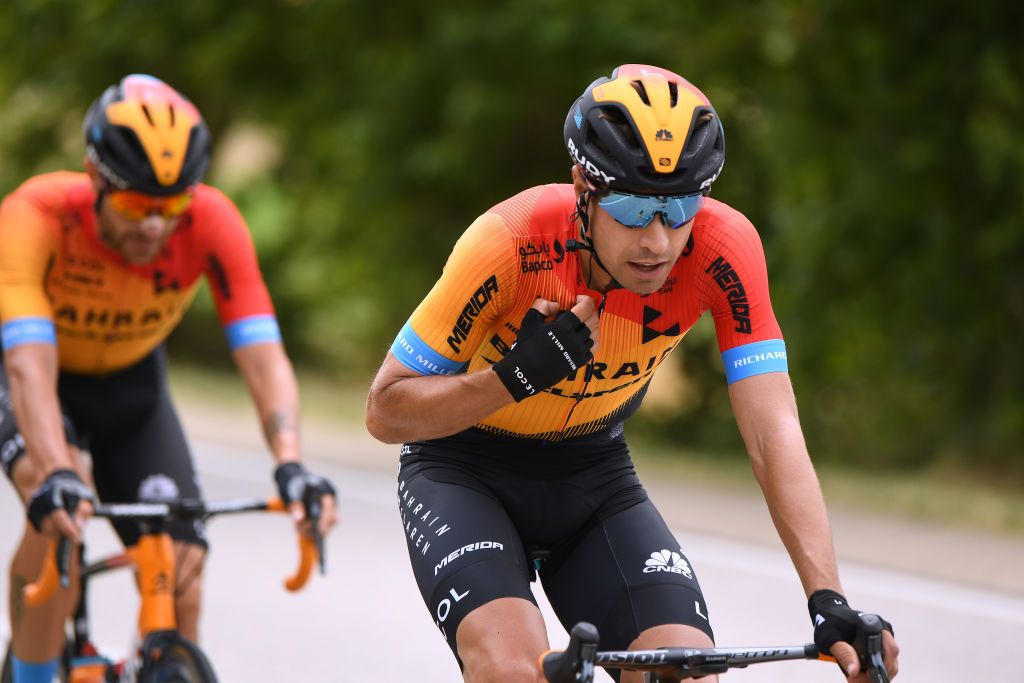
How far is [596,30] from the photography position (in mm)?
13055

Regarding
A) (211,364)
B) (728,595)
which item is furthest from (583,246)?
(211,364)

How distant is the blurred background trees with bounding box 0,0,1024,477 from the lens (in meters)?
11.1

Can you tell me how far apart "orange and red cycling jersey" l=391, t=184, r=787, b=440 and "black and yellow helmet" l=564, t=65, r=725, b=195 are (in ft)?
0.77

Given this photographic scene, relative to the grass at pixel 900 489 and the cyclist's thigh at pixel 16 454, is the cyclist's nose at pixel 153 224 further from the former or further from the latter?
the grass at pixel 900 489

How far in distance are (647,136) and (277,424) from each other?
216 cm

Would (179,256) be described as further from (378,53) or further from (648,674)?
(378,53)

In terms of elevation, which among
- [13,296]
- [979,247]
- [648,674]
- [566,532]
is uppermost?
[979,247]

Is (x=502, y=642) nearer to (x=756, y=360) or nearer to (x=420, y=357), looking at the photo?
(x=420, y=357)

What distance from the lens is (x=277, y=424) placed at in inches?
212

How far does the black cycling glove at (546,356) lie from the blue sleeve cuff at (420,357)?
0.84ft

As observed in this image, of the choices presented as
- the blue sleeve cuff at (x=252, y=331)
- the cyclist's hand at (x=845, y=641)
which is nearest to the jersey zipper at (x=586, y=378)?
the cyclist's hand at (x=845, y=641)

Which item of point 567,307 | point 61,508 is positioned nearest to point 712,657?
point 567,307

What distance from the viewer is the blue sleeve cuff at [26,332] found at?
5125 mm

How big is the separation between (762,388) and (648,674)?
2.38 ft
